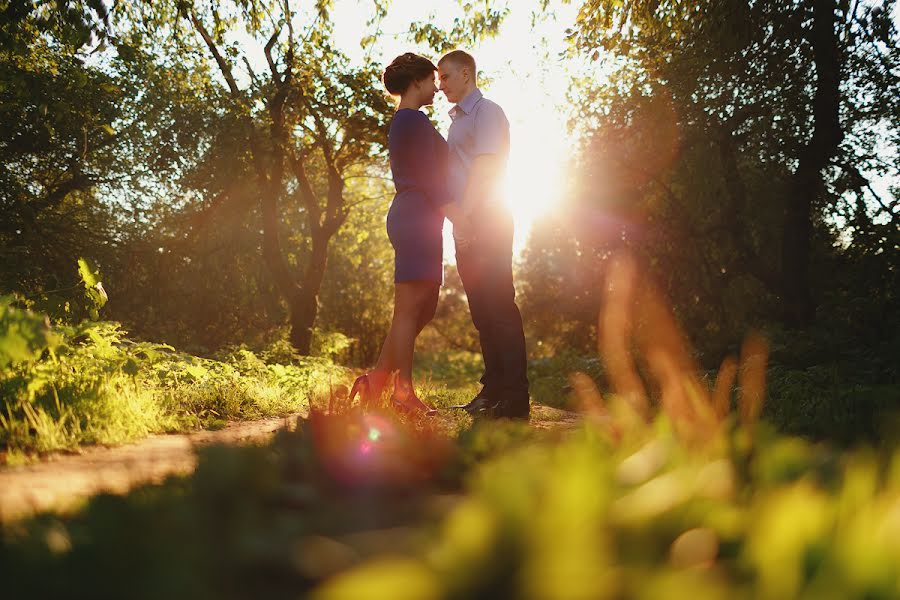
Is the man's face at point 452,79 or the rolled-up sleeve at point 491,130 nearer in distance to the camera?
the rolled-up sleeve at point 491,130

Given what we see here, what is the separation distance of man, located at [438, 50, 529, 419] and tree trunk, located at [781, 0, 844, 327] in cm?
652

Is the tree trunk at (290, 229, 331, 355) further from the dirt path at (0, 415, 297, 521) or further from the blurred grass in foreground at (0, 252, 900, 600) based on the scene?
the blurred grass in foreground at (0, 252, 900, 600)

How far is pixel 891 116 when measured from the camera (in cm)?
1012

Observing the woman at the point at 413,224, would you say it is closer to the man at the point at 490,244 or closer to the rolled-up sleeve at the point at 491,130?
the man at the point at 490,244

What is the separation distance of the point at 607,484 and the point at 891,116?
11.8m

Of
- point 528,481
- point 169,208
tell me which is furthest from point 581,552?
point 169,208

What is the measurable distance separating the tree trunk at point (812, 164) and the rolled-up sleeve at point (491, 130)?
652cm

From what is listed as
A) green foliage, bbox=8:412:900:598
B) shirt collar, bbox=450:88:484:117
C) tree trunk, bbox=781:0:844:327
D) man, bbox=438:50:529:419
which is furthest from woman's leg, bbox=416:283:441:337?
tree trunk, bbox=781:0:844:327

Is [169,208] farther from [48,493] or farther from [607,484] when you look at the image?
[607,484]

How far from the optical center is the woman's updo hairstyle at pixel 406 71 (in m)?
4.29

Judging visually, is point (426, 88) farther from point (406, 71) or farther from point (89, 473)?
point (89, 473)

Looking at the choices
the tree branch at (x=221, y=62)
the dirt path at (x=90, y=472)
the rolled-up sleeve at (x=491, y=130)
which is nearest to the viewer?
the dirt path at (x=90, y=472)

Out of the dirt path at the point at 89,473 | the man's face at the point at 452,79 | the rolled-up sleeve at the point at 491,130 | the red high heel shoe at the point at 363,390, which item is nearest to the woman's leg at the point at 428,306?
the red high heel shoe at the point at 363,390

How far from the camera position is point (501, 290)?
4164 millimetres
